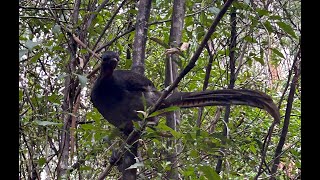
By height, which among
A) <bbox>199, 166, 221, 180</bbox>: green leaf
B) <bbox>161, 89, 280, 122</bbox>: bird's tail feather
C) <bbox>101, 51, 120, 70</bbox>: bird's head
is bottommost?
<bbox>199, 166, 221, 180</bbox>: green leaf

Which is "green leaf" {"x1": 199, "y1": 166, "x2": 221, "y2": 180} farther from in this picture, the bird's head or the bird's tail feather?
the bird's head

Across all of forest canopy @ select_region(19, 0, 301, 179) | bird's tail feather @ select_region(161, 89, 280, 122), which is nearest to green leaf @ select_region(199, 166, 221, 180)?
forest canopy @ select_region(19, 0, 301, 179)

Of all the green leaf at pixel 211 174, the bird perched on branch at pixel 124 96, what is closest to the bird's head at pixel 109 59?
the bird perched on branch at pixel 124 96

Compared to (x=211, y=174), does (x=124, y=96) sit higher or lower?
higher

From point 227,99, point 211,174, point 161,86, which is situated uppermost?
point 161,86

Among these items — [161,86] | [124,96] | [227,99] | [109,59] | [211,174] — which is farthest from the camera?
[161,86]

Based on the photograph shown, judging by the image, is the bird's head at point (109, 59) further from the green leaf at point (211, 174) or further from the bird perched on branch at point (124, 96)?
the green leaf at point (211, 174)

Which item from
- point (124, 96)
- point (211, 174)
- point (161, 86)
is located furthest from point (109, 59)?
point (211, 174)

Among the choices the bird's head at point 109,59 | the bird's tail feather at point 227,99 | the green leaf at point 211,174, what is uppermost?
the bird's head at point 109,59

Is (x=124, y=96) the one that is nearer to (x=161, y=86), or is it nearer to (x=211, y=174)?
(x=161, y=86)
